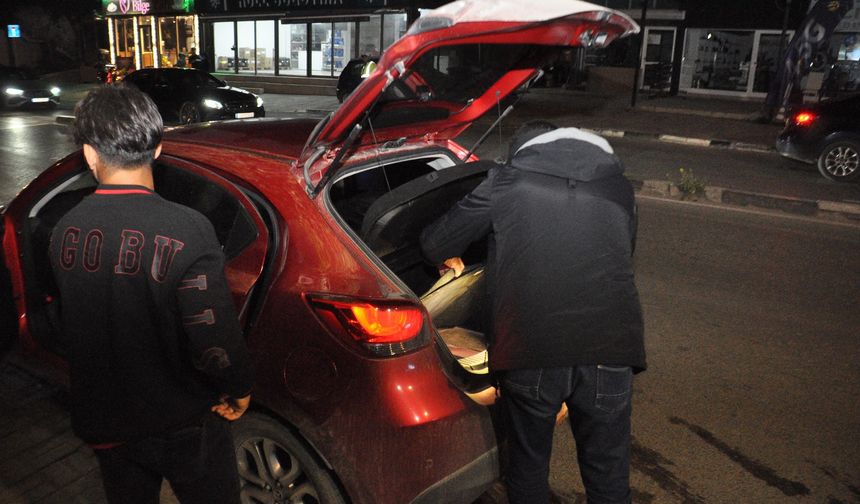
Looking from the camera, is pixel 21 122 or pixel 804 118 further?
pixel 21 122

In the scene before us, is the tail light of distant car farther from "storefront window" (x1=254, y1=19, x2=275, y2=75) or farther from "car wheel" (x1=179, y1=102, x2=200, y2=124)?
"storefront window" (x1=254, y1=19, x2=275, y2=75)

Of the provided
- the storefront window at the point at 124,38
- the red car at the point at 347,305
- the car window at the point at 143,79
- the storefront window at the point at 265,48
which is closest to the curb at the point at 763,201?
the red car at the point at 347,305

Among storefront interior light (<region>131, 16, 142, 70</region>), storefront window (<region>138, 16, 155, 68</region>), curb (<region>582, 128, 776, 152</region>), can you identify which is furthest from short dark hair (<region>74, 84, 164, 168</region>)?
storefront interior light (<region>131, 16, 142, 70</region>)

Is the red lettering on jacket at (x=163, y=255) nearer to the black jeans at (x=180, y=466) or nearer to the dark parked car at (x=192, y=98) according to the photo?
the black jeans at (x=180, y=466)

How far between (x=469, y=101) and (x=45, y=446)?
8.53ft

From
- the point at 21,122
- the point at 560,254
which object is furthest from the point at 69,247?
the point at 21,122

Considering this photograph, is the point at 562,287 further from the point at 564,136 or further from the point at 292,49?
the point at 292,49

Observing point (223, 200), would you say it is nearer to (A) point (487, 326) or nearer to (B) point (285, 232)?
(B) point (285, 232)

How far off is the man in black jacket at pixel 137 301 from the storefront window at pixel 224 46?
99.9 ft

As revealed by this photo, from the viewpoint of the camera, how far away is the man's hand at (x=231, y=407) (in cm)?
194

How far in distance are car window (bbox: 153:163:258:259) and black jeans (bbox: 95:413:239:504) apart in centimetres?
72

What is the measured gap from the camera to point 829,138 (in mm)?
10250

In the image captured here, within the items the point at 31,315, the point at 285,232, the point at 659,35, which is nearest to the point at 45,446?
the point at 31,315

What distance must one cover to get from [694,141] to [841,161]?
4266 millimetres
